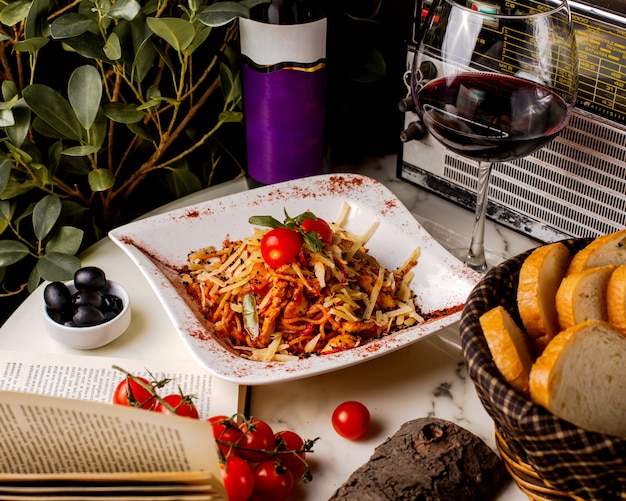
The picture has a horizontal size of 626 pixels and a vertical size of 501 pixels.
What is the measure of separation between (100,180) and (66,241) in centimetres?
14

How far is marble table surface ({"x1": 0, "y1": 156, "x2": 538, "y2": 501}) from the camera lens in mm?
1239

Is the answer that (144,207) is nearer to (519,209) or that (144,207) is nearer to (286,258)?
(286,258)

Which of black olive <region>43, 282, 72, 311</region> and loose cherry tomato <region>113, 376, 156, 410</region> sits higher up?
black olive <region>43, 282, 72, 311</region>

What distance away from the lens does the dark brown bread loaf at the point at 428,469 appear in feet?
3.48

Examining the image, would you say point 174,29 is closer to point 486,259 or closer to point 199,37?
point 199,37

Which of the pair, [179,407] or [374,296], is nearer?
[179,407]

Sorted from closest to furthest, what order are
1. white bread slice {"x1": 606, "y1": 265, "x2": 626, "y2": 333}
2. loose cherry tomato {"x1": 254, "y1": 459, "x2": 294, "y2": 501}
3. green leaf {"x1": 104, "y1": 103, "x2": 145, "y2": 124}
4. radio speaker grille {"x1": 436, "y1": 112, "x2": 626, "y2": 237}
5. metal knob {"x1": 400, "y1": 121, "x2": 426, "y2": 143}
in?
white bread slice {"x1": 606, "y1": 265, "x2": 626, "y2": 333} → loose cherry tomato {"x1": 254, "y1": 459, "x2": 294, "y2": 501} → radio speaker grille {"x1": 436, "y1": 112, "x2": 626, "y2": 237} → green leaf {"x1": 104, "y1": 103, "x2": 145, "y2": 124} → metal knob {"x1": 400, "y1": 121, "x2": 426, "y2": 143}

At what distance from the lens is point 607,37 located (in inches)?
52.4

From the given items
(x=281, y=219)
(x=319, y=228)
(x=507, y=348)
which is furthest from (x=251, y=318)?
(x=507, y=348)

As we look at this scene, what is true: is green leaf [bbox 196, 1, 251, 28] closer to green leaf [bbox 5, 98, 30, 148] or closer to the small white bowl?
green leaf [bbox 5, 98, 30, 148]

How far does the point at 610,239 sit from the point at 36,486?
2.57 ft

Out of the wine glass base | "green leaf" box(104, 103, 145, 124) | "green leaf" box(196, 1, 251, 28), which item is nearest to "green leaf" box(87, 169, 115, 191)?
"green leaf" box(104, 103, 145, 124)

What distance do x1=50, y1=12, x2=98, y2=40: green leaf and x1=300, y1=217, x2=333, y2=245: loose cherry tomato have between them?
0.52 meters

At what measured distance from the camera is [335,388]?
1.35 meters
